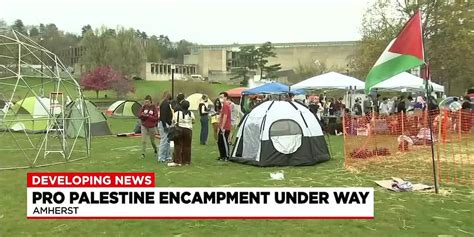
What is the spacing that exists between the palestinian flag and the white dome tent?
10.8 feet

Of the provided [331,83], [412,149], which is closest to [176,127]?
[412,149]

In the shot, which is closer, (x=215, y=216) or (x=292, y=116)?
(x=215, y=216)

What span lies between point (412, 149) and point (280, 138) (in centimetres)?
457

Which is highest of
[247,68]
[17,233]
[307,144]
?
[247,68]

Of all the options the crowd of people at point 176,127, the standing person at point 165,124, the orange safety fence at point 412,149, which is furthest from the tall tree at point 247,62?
the standing person at point 165,124

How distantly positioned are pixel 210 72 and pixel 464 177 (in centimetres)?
11192

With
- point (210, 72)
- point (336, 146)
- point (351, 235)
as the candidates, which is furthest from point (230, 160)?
point (210, 72)

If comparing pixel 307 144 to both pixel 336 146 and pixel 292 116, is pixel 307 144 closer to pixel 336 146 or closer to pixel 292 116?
pixel 292 116

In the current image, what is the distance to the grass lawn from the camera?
606 centimetres

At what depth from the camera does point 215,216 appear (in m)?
6.43

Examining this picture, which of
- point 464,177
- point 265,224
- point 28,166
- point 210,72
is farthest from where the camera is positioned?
point 210,72

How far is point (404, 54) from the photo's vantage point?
816cm

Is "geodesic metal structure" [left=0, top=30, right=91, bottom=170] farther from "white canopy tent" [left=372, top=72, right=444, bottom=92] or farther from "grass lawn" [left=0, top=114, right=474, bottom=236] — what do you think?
"white canopy tent" [left=372, top=72, right=444, bottom=92]

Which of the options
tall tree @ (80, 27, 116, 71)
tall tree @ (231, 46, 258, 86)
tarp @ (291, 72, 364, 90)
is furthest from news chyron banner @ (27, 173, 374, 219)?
tall tree @ (231, 46, 258, 86)
